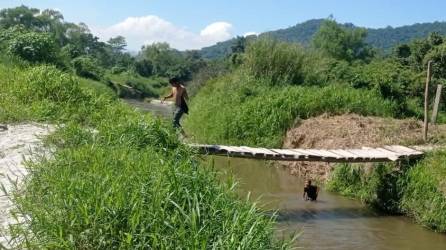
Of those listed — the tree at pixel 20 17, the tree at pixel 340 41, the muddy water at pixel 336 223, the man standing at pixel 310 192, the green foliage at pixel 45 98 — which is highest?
the tree at pixel 20 17

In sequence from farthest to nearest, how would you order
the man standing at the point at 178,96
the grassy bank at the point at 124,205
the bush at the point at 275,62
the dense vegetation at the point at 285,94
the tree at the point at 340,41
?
the tree at the point at 340,41 < the bush at the point at 275,62 < the dense vegetation at the point at 285,94 < the man standing at the point at 178,96 < the grassy bank at the point at 124,205

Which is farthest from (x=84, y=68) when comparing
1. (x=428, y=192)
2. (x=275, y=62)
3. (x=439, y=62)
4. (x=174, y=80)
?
(x=428, y=192)

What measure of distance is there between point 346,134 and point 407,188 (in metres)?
3.49

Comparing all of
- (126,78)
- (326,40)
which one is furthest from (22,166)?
(326,40)

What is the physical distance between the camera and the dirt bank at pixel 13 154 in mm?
4436

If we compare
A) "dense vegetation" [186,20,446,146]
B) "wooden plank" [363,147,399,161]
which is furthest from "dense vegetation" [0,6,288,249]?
"dense vegetation" [186,20,446,146]

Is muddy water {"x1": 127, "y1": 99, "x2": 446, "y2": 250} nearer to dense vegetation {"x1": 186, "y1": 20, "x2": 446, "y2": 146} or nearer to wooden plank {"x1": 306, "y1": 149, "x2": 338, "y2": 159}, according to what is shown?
wooden plank {"x1": 306, "y1": 149, "x2": 338, "y2": 159}

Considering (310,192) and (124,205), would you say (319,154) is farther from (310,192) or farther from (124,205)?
(124,205)

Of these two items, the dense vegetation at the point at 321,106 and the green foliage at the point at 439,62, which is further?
the green foliage at the point at 439,62

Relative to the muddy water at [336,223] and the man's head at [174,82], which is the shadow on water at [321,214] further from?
the man's head at [174,82]

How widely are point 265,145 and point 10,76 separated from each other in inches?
261

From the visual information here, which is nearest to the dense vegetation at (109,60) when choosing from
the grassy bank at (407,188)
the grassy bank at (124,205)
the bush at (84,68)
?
the bush at (84,68)

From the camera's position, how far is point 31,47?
55.7ft

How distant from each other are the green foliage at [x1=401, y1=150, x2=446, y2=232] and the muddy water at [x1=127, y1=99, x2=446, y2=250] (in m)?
0.18
